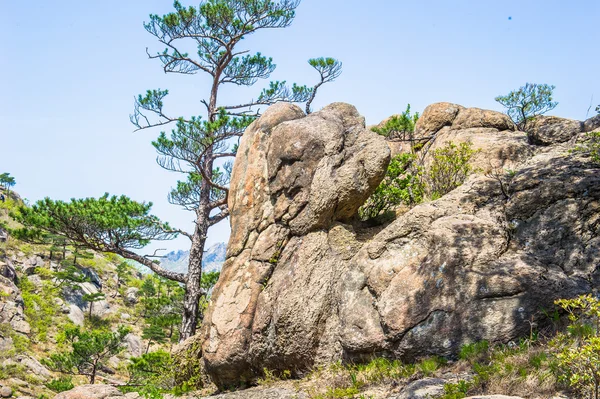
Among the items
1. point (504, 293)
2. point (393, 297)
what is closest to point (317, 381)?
point (393, 297)

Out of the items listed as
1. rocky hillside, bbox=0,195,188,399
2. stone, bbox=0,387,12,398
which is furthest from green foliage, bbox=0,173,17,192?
stone, bbox=0,387,12,398

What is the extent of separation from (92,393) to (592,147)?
11.9 m

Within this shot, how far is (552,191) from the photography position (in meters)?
8.95

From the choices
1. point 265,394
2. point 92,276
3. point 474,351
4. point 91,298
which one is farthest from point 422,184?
point 92,276

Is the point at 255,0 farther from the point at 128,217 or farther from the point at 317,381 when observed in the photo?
the point at 317,381

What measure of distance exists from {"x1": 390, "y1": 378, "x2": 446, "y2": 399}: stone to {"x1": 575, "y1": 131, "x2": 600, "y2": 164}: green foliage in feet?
17.4

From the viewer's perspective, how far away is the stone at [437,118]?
17172mm

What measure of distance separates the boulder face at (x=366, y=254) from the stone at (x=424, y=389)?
1.06 metres

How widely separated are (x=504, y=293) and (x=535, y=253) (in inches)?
42.0

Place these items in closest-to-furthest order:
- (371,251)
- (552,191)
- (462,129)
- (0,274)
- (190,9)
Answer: (552,191) → (371,251) → (462,129) → (190,9) → (0,274)

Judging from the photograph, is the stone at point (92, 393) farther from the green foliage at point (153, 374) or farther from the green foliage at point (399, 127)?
the green foliage at point (399, 127)

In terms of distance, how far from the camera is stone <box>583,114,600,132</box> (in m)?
11.5

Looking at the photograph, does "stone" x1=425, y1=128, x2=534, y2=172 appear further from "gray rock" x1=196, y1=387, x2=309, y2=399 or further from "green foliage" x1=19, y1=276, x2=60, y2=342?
"green foliage" x1=19, y1=276, x2=60, y2=342

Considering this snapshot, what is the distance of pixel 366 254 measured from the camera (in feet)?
32.5
